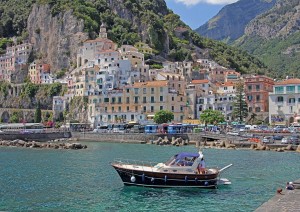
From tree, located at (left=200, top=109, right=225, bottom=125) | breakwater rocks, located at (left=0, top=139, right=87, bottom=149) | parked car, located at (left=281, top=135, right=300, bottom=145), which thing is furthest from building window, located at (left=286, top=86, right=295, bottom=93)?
breakwater rocks, located at (left=0, top=139, right=87, bottom=149)

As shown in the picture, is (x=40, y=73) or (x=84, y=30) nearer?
(x=40, y=73)

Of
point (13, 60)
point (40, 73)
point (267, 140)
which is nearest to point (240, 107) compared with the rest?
point (267, 140)

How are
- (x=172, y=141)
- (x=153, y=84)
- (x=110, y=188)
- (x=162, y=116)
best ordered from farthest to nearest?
A: (x=153, y=84), (x=162, y=116), (x=172, y=141), (x=110, y=188)

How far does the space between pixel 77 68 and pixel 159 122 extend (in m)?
36.1

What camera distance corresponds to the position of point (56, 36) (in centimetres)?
13875

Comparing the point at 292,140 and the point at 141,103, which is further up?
the point at 141,103

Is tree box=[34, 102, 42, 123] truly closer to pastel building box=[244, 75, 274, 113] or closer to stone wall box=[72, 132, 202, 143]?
stone wall box=[72, 132, 202, 143]

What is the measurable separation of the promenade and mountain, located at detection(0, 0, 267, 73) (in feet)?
357

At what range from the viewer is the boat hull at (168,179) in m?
35.5

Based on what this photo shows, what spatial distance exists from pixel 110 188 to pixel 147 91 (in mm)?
67977

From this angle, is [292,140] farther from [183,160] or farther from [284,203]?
[284,203]

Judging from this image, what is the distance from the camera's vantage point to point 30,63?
140 metres

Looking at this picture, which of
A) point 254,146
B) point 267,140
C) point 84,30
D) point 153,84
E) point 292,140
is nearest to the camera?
point 254,146

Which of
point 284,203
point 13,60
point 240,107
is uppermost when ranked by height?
point 13,60
